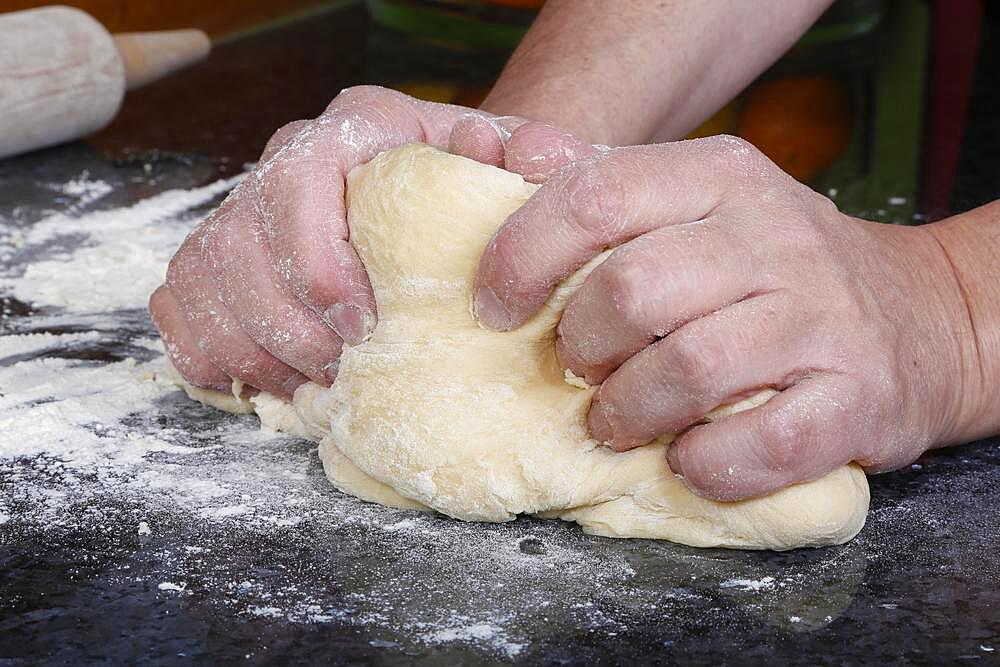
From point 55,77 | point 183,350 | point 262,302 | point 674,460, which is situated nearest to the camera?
point 674,460

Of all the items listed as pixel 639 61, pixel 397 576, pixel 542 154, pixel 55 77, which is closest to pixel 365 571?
pixel 397 576

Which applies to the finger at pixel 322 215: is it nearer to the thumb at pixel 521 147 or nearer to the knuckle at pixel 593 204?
the thumb at pixel 521 147

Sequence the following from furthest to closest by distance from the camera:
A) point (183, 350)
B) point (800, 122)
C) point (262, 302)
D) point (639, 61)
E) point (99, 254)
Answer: point (800, 122), point (99, 254), point (639, 61), point (183, 350), point (262, 302)

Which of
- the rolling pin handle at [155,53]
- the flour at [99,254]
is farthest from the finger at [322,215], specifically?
the rolling pin handle at [155,53]

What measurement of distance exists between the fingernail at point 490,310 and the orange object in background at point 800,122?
149cm

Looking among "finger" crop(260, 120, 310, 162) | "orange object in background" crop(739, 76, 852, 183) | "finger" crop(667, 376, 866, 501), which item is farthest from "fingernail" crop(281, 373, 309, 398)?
"orange object in background" crop(739, 76, 852, 183)

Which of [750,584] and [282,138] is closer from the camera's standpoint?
[750,584]

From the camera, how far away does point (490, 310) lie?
1.19m

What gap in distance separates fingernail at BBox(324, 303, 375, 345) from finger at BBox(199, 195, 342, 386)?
0.15ft

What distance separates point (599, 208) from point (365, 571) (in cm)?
40

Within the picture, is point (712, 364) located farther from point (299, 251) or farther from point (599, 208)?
point (299, 251)

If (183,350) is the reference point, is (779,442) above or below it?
above

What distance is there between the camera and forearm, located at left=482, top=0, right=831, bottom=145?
1.74 m

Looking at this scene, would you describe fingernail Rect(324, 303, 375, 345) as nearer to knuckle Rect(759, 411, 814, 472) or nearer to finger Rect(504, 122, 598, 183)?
finger Rect(504, 122, 598, 183)
